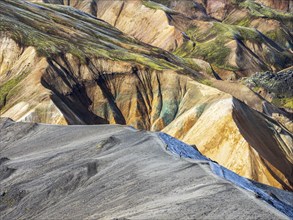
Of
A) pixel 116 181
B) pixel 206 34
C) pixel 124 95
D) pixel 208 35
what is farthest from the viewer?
pixel 206 34

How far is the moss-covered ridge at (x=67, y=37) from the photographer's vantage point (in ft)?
245

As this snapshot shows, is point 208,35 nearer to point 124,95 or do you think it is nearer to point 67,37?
point 67,37

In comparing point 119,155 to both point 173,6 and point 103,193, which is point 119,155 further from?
point 173,6

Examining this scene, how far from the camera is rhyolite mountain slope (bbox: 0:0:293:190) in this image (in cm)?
5809

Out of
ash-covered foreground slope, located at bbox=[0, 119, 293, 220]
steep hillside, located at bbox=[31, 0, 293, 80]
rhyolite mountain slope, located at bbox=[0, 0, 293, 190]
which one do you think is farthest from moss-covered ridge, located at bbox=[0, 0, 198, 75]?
ash-covered foreground slope, located at bbox=[0, 119, 293, 220]

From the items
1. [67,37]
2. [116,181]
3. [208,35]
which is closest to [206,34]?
[208,35]

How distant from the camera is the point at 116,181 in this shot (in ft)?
94.9

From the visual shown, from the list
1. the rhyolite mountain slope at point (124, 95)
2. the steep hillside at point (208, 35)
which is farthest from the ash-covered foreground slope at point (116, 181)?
the steep hillside at point (208, 35)

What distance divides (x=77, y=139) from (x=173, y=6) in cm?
14806

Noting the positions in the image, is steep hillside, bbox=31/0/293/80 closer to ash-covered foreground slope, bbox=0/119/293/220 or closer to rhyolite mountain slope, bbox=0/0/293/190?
rhyolite mountain slope, bbox=0/0/293/190

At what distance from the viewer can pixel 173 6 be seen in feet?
597

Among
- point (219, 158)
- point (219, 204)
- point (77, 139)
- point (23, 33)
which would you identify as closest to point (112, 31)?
point (23, 33)

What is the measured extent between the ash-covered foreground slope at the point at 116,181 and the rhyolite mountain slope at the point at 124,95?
1862cm

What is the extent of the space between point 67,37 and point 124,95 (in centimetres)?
1383
